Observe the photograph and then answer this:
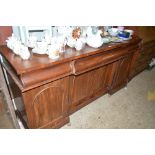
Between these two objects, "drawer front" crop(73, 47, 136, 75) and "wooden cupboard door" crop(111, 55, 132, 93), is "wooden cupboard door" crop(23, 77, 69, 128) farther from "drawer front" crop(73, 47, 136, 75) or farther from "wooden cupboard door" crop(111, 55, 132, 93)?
"wooden cupboard door" crop(111, 55, 132, 93)

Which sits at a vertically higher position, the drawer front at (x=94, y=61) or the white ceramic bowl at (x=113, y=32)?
the white ceramic bowl at (x=113, y=32)

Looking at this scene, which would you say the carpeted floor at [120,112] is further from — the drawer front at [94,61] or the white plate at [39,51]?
the white plate at [39,51]

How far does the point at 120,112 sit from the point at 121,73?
55 centimetres

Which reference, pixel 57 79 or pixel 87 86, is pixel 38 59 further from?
pixel 87 86

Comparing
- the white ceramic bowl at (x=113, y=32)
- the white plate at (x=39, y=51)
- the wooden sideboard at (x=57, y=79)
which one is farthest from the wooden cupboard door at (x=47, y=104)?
the white ceramic bowl at (x=113, y=32)

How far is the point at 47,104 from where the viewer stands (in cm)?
128

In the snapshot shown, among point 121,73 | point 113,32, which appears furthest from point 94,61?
point 121,73

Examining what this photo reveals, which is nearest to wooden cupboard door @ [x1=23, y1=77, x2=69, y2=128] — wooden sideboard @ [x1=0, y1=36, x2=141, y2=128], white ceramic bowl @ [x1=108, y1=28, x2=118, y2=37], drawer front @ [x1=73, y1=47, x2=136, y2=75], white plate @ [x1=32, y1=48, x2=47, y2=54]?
wooden sideboard @ [x1=0, y1=36, x2=141, y2=128]

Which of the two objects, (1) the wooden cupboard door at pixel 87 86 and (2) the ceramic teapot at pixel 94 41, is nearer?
(2) the ceramic teapot at pixel 94 41

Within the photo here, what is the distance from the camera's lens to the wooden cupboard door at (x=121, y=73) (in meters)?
1.93

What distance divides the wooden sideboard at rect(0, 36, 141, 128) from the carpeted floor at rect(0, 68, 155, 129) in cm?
13
